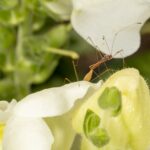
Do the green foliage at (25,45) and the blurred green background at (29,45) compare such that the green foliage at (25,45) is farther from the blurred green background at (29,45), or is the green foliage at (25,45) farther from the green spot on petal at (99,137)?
the green spot on petal at (99,137)

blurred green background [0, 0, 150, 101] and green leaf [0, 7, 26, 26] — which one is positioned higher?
green leaf [0, 7, 26, 26]

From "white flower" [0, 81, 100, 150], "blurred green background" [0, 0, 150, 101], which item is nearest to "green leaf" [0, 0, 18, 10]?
"blurred green background" [0, 0, 150, 101]

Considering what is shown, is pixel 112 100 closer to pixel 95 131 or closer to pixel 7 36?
pixel 95 131

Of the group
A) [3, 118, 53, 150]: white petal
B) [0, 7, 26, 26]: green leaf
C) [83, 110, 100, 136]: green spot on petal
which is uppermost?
[83, 110, 100, 136]: green spot on petal

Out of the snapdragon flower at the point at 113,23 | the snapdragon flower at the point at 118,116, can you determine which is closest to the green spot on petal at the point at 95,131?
the snapdragon flower at the point at 118,116

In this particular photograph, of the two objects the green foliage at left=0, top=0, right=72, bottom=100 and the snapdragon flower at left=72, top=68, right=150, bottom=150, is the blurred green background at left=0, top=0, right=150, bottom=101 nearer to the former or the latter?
the green foliage at left=0, top=0, right=72, bottom=100

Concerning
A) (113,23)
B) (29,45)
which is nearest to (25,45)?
(29,45)
